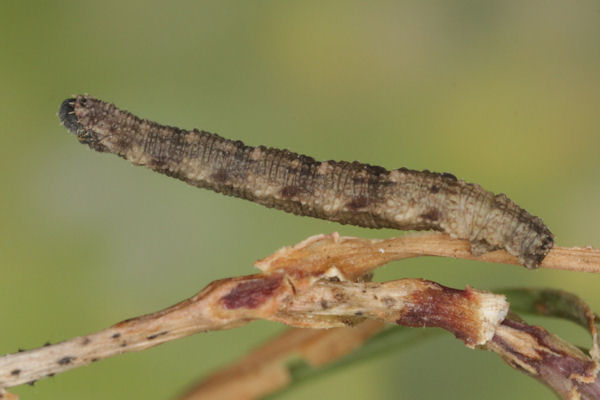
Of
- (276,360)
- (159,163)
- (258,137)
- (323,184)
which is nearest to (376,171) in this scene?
(323,184)

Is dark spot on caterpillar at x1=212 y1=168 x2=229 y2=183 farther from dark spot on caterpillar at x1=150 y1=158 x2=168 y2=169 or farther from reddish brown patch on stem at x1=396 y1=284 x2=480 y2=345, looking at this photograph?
reddish brown patch on stem at x1=396 y1=284 x2=480 y2=345

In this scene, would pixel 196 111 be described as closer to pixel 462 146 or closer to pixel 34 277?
pixel 34 277

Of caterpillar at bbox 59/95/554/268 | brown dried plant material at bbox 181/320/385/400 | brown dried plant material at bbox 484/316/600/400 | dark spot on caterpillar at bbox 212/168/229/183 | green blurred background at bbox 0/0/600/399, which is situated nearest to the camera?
Result: brown dried plant material at bbox 484/316/600/400

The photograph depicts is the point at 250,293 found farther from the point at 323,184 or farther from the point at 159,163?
the point at 159,163

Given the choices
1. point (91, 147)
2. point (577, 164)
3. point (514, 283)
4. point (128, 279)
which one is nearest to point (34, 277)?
point (128, 279)

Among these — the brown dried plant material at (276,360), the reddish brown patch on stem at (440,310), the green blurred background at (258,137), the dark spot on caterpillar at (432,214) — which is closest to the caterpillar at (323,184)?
the dark spot on caterpillar at (432,214)

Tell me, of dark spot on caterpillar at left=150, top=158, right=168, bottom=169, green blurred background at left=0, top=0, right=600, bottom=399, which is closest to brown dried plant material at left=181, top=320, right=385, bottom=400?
green blurred background at left=0, top=0, right=600, bottom=399

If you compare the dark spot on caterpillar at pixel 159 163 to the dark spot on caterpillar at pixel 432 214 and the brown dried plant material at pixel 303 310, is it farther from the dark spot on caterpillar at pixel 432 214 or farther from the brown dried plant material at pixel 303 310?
the dark spot on caterpillar at pixel 432 214
